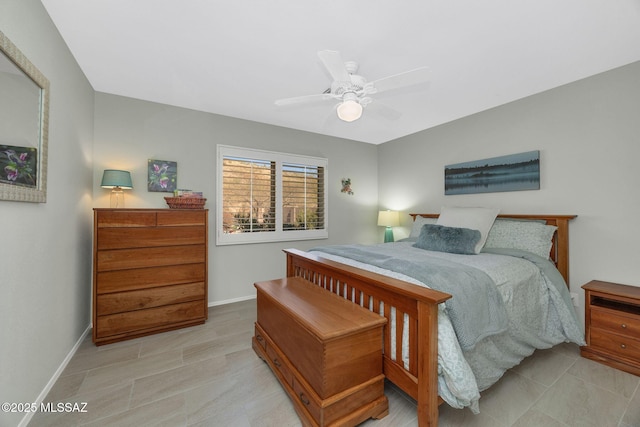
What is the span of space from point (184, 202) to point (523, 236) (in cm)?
344

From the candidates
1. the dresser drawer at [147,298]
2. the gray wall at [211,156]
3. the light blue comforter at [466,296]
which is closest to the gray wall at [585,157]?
the light blue comforter at [466,296]

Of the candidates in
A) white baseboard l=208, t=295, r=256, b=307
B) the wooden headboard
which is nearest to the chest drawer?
white baseboard l=208, t=295, r=256, b=307

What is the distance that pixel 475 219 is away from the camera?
111 inches

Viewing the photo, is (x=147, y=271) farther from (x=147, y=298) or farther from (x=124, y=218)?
(x=124, y=218)

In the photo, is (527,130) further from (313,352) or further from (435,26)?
(313,352)

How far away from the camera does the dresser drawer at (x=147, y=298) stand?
2367mm

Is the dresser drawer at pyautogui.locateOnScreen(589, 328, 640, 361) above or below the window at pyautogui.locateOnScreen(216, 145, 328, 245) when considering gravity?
below

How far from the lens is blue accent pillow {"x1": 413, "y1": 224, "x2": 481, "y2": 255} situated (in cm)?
254

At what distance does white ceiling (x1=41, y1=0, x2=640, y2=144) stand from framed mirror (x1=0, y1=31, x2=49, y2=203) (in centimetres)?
63

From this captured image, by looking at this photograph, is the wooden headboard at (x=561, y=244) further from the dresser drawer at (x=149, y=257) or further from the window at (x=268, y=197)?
the dresser drawer at (x=149, y=257)

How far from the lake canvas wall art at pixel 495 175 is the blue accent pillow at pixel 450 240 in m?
0.85

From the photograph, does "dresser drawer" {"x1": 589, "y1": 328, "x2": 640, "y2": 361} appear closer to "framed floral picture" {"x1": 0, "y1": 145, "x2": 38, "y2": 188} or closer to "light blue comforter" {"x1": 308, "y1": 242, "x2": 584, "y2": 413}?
"light blue comforter" {"x1": 308, "y1": 242, "x2": 584, "y2": 413}

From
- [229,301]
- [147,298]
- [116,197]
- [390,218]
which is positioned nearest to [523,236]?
[390,218]

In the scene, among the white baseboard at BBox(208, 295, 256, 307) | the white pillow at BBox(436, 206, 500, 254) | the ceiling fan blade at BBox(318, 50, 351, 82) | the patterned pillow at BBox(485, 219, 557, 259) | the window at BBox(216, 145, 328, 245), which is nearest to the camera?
the ceiling fan blade at BBox(318, 50, 351, 82)
